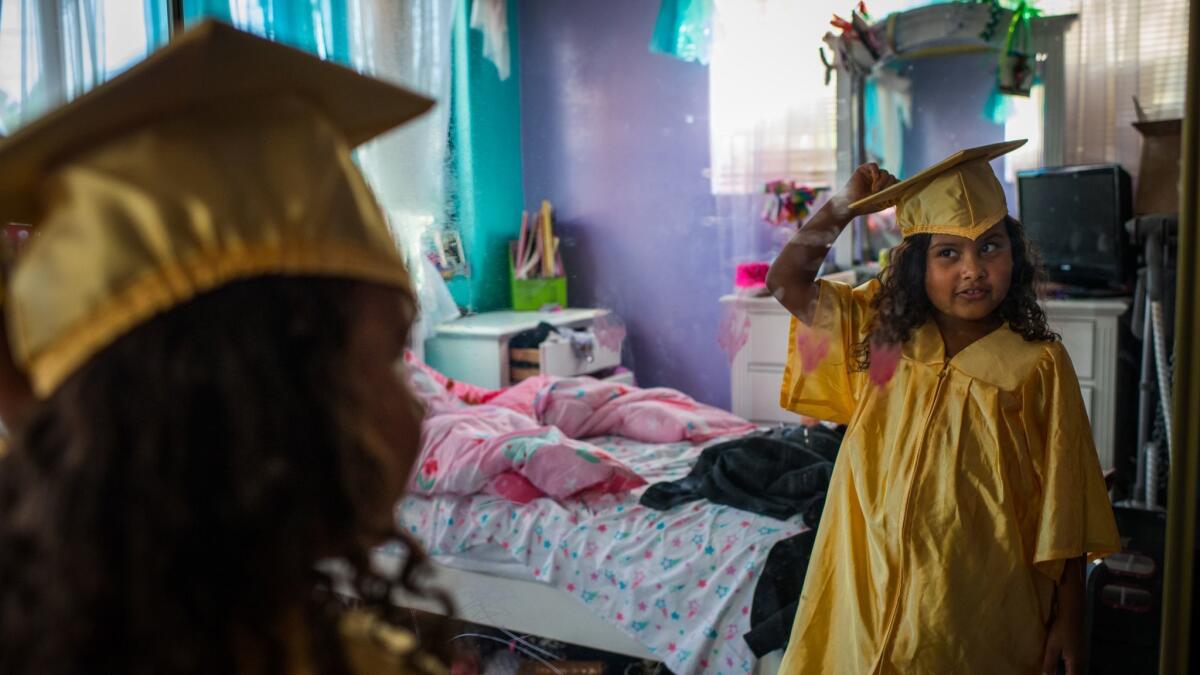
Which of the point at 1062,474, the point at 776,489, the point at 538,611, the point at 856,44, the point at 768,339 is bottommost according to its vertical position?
the point at 538,611

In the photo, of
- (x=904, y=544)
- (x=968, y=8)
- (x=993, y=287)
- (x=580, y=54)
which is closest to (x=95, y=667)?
(x=904, y=544)

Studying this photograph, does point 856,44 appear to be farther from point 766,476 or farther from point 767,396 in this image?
point 766,476

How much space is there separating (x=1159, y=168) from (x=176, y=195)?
209 cm

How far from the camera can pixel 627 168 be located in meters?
1.62

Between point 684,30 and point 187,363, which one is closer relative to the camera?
point 187,363

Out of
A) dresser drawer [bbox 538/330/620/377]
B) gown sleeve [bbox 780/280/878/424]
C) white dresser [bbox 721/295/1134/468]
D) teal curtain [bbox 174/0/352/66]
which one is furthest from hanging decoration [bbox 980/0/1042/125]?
teal curtain [bbox 174/0/352/66]

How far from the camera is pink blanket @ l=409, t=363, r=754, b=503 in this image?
5.18 feet

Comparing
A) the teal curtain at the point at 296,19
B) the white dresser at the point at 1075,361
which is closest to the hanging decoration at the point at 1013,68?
the white dresser at the point at 1075,361

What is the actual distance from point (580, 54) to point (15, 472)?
128 centimetres

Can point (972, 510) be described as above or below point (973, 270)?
below

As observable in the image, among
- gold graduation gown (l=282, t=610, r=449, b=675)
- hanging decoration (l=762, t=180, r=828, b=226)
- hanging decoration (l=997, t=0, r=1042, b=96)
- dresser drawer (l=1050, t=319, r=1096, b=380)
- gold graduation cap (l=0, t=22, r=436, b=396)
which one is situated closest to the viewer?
gold graduation cap (l=0, t=22, r=436, b=396)

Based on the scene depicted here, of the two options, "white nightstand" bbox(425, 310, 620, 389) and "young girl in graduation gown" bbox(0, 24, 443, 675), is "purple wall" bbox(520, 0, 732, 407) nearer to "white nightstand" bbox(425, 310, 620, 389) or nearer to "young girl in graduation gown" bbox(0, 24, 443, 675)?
"white nightstand" bbox(425, 310, 620, 389)

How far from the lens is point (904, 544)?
0.93m

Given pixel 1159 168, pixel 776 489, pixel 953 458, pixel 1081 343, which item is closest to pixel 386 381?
pixel 953 458
